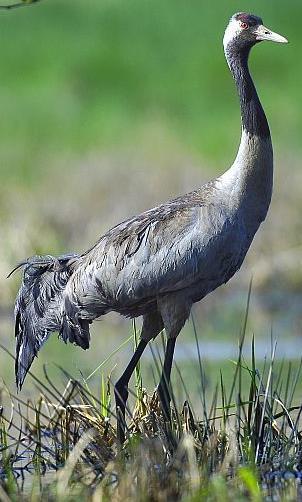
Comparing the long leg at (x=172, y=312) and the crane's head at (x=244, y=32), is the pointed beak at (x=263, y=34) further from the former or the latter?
the long leg at (x=172, y=312)

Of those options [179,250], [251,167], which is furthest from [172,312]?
[251,167]

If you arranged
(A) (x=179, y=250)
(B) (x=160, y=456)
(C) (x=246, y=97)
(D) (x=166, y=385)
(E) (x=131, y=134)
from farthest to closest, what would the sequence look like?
(E) (x=131, y=134), (C) (x=246, y=97), (A) (x=179, y=250), (D) (x=166, y=385), (B) (x=160, y=456)

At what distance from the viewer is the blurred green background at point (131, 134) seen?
1296 cm

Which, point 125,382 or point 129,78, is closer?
point 125,382

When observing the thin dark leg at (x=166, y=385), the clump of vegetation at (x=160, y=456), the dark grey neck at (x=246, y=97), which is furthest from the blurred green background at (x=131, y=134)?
the dark grey neck at (x=246, y=97)

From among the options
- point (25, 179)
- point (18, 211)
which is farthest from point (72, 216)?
point (25, 179)

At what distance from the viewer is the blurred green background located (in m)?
13.0

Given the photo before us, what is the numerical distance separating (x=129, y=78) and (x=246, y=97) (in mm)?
17013

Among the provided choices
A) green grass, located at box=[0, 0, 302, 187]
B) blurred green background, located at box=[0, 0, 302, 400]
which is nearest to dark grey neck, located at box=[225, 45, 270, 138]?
blurred green background, located at box=[0, 0, 302, 400]

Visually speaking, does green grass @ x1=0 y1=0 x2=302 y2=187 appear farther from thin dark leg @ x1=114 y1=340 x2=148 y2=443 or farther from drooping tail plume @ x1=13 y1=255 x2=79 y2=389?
thin dark leg @ x1=114 y1=340 x2=148 y2=443

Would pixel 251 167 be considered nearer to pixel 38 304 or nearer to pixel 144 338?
pixel 144 338

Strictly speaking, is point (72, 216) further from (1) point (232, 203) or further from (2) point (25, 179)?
(1) point (232, 203)

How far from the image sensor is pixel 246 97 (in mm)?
7762

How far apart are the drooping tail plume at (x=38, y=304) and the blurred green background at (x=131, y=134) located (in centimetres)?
179
